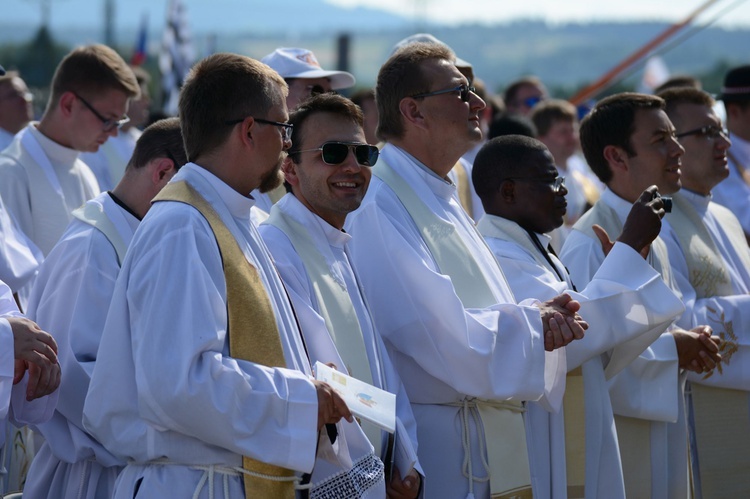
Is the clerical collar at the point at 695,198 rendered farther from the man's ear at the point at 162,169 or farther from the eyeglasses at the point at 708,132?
the man's ear at the point at 162,169

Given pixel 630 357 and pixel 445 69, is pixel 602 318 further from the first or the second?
pixel 445 69

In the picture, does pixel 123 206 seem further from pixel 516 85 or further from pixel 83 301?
pixel 516 85

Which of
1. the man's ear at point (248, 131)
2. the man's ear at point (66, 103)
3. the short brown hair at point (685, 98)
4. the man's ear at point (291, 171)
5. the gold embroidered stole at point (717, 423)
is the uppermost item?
the man's ear at point (248, 131)

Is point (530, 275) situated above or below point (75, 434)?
above

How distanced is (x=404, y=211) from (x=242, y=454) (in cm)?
167

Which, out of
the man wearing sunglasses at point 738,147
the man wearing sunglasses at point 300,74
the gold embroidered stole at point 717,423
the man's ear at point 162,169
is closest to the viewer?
the man's ear at point 162,169

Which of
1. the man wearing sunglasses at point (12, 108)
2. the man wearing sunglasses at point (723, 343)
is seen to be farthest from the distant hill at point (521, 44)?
the man wearing sunglasses at point (723, 343)

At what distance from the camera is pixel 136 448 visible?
3.58 metres

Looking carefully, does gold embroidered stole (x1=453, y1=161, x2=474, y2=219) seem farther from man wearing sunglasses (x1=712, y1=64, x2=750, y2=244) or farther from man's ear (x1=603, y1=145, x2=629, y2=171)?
man wearing sunglasses (x1=712, y1=64, x2=750, y2=244)

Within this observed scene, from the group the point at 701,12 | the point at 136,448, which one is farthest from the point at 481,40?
the point at 136,448

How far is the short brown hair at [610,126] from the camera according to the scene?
608cm

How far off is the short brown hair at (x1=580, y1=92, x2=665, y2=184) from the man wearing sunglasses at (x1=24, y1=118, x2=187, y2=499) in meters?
2.43

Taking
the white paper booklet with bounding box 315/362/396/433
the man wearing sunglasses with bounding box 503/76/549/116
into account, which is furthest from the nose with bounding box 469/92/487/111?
the man wearing sunglasses with bounding box 503/76/549/116

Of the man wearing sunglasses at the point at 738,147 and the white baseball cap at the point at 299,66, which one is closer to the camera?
the white baseball cap at the point at 299,66
